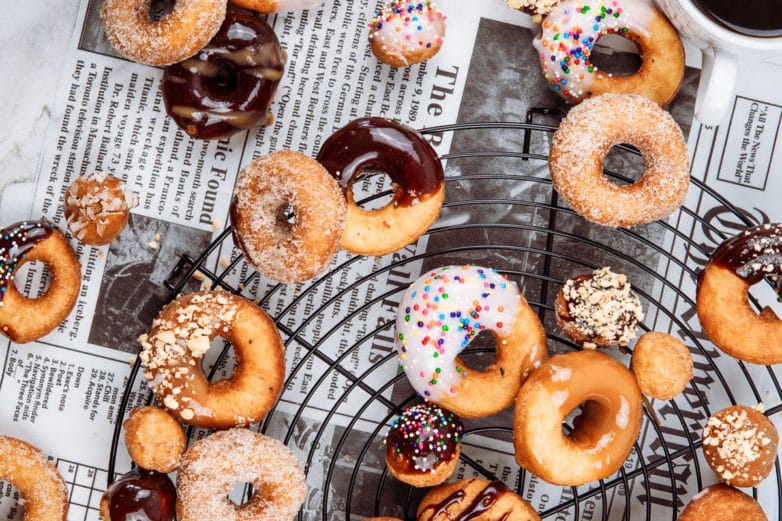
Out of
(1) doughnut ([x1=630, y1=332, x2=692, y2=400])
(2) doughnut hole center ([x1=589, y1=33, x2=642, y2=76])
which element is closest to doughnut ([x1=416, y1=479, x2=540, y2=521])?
(1) doughnut ([x1=630, y1=332, x2=692, y2=400])

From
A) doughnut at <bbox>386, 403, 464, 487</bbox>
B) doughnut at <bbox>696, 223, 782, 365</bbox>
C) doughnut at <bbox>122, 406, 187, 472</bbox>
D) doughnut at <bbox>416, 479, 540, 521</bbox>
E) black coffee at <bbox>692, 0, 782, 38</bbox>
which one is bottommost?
doughnut at <bbox>416, 479, 540, 521</bbox>

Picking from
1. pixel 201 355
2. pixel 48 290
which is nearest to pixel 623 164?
pixel 201 355

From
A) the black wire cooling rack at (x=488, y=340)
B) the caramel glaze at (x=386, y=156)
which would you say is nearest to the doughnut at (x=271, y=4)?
the caramel glaze at (x=386, y=156)

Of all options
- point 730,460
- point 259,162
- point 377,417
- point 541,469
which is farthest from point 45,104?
point 730,460

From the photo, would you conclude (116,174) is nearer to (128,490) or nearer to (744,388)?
(128,490)

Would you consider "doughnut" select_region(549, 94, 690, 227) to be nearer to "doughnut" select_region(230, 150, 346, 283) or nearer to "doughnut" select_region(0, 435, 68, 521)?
"doughnut" select_region(230, 150, 346, 283)

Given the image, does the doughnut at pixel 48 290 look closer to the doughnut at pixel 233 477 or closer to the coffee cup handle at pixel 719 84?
the doughnut at pixel 233 477
